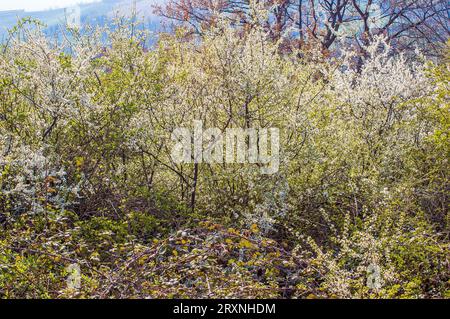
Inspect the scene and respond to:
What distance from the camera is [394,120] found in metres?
6.90

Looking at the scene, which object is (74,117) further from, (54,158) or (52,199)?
(52,199)

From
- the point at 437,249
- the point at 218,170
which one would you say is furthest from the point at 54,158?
the point at 437,249

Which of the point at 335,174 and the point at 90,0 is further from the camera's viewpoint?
the point at 90,0

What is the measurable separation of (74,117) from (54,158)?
0.52m

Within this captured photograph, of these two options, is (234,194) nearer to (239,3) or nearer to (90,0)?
(239,3)

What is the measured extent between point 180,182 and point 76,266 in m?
2.66

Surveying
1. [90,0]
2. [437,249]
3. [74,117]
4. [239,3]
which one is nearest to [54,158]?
[74,117]

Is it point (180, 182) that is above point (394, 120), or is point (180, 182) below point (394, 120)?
below

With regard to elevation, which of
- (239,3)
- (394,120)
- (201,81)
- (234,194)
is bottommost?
(234,194)

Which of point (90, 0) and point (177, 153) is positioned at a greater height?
point (90, 0)
